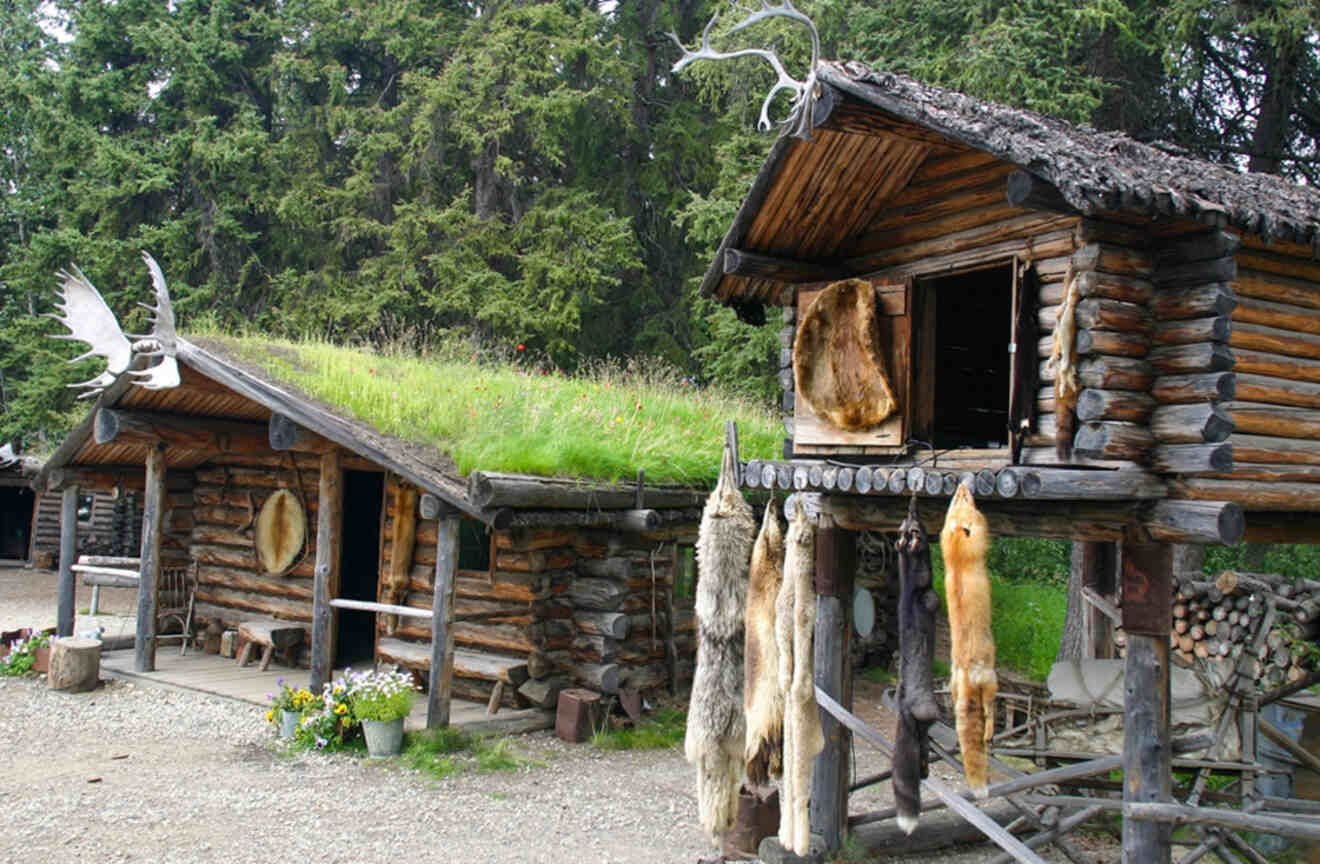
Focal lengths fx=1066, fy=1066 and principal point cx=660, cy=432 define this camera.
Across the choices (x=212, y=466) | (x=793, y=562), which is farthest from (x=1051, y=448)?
(x=212, y=466)

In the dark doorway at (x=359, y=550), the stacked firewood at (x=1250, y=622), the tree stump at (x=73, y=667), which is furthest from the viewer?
the dark doorway at (x=359, y=550)

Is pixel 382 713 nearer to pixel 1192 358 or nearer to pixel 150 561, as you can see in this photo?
pixel 150 561

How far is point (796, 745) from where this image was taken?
6.11 meters

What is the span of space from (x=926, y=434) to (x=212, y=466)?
37.7 ft

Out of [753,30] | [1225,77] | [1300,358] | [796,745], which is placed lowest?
[796,745]

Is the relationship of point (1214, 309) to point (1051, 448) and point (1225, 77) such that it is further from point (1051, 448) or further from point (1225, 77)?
point (1225, 77)

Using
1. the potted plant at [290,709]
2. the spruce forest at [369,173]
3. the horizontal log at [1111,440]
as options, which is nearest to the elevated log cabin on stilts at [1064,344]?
the horizontal log at [1111,440]

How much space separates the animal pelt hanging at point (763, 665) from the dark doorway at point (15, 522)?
90.7 feet

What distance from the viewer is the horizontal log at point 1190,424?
5879mm

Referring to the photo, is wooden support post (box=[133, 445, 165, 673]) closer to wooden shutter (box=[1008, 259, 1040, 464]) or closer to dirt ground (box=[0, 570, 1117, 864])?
dirt ground (box=[0, 570, 1117, 864])

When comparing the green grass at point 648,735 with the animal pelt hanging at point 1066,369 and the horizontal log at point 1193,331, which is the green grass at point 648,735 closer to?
the animal pelt hanging at point 1066,369

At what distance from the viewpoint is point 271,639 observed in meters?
13.3

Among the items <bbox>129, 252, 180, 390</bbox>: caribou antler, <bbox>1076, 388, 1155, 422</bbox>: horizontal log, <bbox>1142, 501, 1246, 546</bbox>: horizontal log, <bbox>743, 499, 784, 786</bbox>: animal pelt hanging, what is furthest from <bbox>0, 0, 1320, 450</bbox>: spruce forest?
<bbox>1142, 501, 1246, 546</bbox>: horizontal log

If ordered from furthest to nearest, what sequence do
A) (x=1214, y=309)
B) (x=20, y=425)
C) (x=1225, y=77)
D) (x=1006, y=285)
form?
(x=20, y=425) < (x=1225, y=77) < (x=1006, y=285) < (x=1214, y=309)
